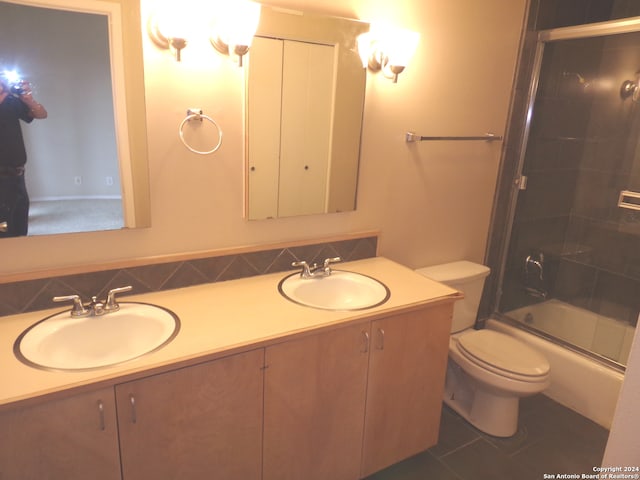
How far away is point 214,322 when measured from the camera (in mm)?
1529

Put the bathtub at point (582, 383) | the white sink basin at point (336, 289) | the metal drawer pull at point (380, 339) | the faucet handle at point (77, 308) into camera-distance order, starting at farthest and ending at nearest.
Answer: the bathtub at point (582, 383), the white sink basin at point (336, 289), the metal drawer pull at point (380, 339), the faucet handle at point (77, 308)

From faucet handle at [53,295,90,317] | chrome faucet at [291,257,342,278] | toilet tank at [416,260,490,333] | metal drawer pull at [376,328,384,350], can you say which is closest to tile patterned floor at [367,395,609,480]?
toilet tank at [416,260,490,333]

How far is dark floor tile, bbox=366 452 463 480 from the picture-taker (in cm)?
198

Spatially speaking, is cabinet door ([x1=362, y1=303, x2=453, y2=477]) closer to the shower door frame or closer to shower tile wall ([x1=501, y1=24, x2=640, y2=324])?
the shower door frame

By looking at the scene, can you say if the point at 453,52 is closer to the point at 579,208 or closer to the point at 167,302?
the point at 579,208

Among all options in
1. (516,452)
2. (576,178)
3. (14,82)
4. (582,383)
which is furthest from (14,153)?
(576,178)

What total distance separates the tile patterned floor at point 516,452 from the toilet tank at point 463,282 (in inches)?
19.4

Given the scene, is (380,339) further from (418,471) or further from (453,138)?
(453,138)

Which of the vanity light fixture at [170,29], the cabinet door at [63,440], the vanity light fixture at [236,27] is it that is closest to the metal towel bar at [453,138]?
the vanity light fixture at [236,27]

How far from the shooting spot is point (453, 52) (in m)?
2.28

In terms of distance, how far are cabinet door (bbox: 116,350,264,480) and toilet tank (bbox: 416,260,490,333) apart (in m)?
1.24

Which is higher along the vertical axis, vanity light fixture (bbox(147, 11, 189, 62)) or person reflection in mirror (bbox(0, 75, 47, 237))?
vanity light fixture (bbox(147, 11, 189, 62))

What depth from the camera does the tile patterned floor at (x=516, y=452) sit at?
6.63 feet

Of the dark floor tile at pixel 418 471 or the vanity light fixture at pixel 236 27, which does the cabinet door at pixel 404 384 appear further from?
the vanity light fixture at pixel 236 27
